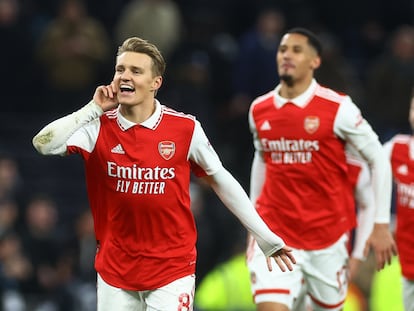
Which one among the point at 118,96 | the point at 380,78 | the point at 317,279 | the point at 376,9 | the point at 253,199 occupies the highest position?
the point at 376,9

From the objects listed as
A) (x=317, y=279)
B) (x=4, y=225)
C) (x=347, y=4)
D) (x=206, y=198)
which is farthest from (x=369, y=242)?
(x=347, y=4)

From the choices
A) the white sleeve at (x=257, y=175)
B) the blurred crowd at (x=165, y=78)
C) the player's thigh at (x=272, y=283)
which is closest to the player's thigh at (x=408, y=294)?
the player's thigh at (x=272, y=283)

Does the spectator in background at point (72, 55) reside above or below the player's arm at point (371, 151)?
above

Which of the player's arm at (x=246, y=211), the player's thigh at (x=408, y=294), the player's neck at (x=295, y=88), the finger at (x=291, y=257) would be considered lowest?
the player's thigh at (x=408, y=294)

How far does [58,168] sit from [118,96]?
7.52 meters

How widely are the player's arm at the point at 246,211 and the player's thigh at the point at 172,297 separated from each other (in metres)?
0.54

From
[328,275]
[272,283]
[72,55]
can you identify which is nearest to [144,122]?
[272,283]

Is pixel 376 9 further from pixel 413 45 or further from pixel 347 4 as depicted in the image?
pixel 413 45

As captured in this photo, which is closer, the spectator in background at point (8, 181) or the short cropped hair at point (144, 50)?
the short cropped hair at point (144, 50)

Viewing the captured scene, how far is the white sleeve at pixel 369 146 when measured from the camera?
29.4 feet

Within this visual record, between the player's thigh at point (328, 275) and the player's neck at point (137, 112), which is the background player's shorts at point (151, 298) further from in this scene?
the player's thigh at point (328, 275)

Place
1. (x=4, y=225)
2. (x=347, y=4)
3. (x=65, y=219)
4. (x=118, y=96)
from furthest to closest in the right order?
(x=347, y=4) → (x=65, y=219) → (x=4, y=225) → (x=118, y=96)

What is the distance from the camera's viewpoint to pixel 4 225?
13.0 m

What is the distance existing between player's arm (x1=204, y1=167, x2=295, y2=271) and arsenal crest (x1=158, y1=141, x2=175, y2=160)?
32cm
